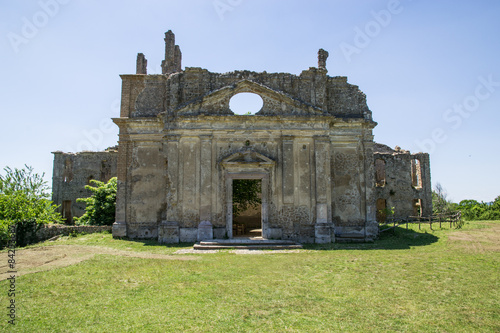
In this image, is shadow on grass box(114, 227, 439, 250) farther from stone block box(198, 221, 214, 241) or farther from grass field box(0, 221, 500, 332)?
grass field box(0, 221, 500, 332)

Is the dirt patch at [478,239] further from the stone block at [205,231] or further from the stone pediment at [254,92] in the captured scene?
the stone block at [205,231]

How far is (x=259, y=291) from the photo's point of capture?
272 inches

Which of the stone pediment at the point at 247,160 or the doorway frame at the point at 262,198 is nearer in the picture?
the doorway frame at the point at 262,198

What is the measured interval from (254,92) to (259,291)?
1073 cm

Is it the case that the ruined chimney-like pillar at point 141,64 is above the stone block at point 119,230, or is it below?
above

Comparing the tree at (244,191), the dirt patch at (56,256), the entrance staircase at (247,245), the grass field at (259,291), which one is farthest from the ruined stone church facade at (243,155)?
the tree at (244,191)

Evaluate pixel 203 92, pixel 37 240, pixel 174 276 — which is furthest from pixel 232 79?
pixel 37 240

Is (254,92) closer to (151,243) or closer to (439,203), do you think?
(151,243)

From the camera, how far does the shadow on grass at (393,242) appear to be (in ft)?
43.9

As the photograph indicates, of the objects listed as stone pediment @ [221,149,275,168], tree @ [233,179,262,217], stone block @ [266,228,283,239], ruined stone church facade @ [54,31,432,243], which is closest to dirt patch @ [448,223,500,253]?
ruined stone church facade @ [54,31,432,243]

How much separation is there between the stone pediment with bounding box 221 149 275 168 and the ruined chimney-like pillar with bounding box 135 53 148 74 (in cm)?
889

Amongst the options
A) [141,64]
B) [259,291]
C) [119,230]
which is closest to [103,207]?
[119,230]

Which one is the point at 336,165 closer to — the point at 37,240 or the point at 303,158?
the point at 303,158

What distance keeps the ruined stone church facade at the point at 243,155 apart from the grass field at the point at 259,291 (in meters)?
3.22
